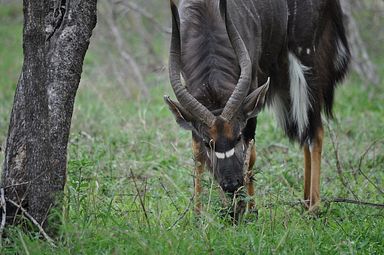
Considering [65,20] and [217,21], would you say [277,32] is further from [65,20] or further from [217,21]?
[65,20]

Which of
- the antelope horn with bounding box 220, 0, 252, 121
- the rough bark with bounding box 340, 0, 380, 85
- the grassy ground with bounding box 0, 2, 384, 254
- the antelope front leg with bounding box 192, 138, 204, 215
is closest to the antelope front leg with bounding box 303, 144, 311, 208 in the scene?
the grassy ground with bounding box 0, 2, 384, 254

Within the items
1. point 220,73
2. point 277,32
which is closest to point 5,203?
point 220,73

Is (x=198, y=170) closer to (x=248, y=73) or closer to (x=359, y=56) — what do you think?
(x=248, y=73)

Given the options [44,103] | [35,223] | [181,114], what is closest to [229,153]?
[181,114]

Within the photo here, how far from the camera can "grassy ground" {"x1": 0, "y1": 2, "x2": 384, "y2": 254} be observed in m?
4.34

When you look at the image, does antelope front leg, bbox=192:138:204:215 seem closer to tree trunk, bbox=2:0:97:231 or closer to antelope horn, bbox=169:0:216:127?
antelope horn, bbox=169:0:216:127

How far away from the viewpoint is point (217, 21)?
5770mm

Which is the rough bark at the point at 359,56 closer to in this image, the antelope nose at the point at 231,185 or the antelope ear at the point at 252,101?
the antelope ear at the point at 252,101

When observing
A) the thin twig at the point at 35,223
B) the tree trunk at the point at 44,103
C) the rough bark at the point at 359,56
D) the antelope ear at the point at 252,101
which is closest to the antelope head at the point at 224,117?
the antelope ear at the point at 252,101

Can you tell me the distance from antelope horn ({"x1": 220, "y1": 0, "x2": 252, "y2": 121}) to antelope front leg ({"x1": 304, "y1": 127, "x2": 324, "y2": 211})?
134cm

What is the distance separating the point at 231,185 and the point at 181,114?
0.68 m

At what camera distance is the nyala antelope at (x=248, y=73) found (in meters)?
5.28

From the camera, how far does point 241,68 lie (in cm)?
540

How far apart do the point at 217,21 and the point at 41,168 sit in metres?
2.04
